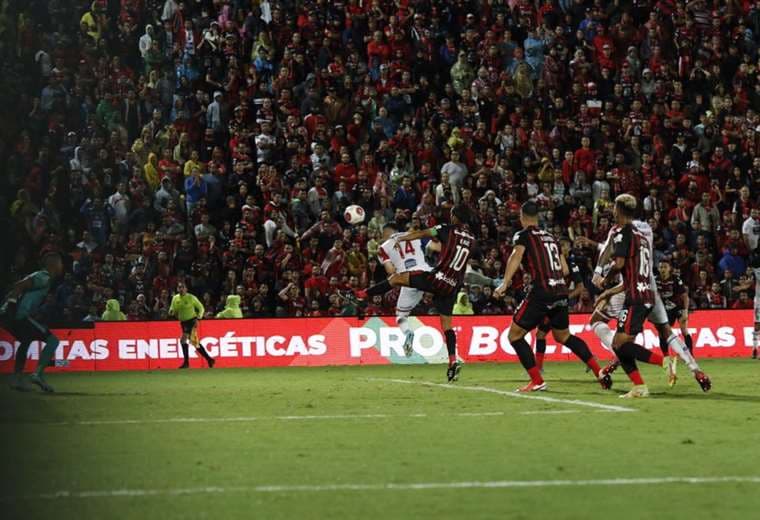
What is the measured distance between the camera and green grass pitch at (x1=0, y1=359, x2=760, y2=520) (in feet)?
26.1

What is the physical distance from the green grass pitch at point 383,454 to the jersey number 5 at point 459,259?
2677 mm

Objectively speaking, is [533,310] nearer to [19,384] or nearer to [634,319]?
[634,319]

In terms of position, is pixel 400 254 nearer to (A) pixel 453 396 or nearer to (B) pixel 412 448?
(A) pixel 453 396

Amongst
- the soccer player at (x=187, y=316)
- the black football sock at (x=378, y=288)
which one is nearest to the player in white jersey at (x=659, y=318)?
the black football sock at (x=378, y=288)

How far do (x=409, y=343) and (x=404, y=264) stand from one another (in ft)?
5.07

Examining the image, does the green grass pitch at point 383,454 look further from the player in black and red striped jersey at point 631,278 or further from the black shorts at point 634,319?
the black shorts at point 634,319

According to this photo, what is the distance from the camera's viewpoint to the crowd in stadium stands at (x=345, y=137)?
89.0 feet

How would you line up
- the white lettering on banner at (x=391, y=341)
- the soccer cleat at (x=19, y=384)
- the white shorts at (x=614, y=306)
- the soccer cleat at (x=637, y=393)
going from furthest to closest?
1. the white lettering on banner at (x=391, y=341)
2. the white shorts at (x=614, y=306)
3. the soccer cleat at (x=19, y=384)
4. the soccer cleat at (x=637, y=393)

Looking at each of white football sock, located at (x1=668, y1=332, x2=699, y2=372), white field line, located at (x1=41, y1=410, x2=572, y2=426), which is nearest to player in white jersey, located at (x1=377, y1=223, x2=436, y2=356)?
white football sock, located at (x1=668, y1=332, x2=699, y2=372)

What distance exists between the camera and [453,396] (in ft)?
53.4

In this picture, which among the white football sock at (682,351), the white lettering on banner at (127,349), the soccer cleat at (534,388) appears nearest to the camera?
the white football sock at (682,351)

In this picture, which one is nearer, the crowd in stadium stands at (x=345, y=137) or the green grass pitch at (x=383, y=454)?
the green grass pitch at (x=383, y=454)

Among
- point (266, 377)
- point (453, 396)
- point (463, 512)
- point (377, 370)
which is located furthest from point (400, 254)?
point (463, 512)

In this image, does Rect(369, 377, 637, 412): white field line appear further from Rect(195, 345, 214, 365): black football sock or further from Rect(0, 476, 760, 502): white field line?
Rect(195, 345, 214, 365): black football sock
